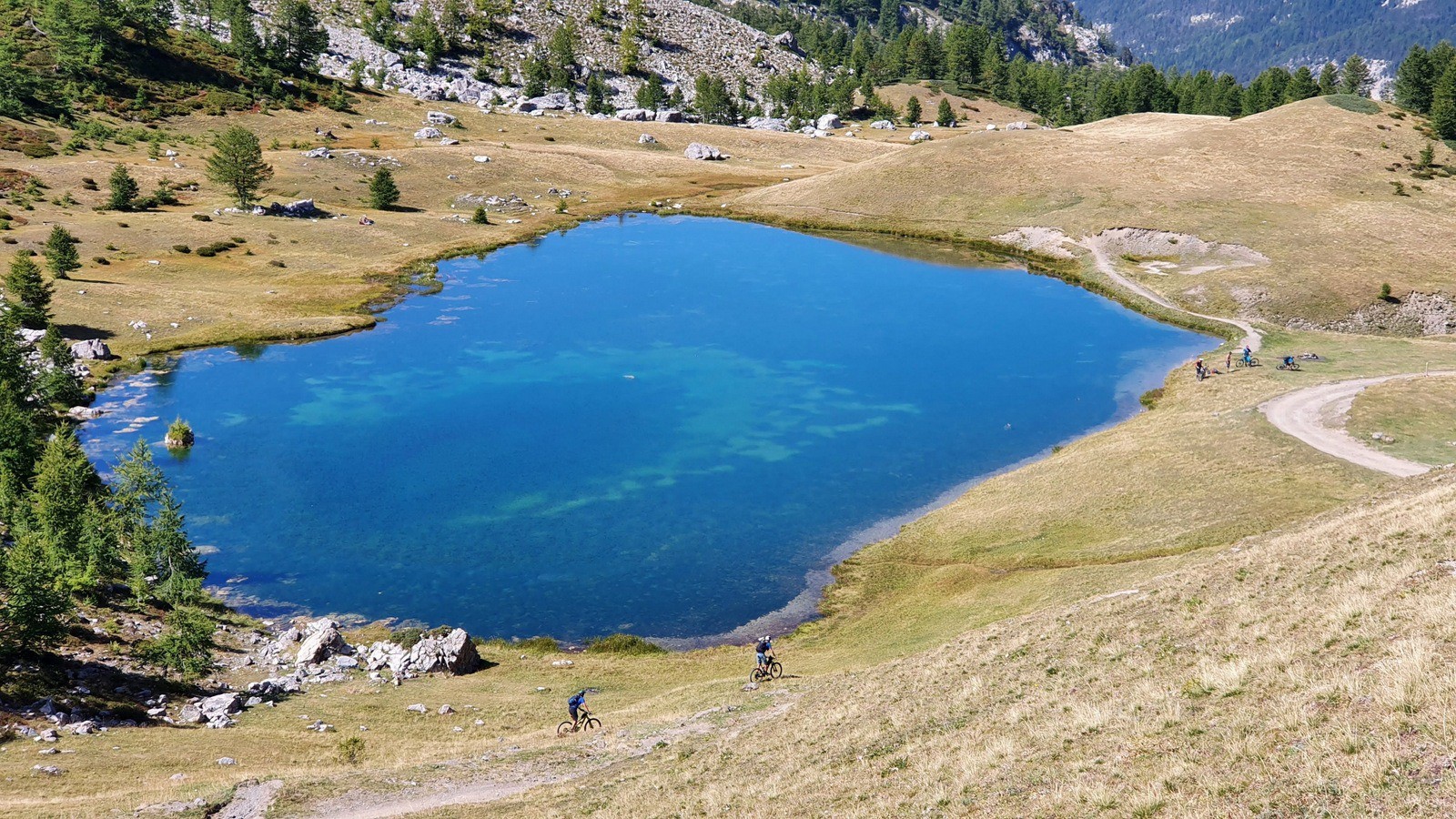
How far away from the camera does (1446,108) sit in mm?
165750

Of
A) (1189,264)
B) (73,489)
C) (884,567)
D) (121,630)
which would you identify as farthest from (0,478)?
(1189,264)

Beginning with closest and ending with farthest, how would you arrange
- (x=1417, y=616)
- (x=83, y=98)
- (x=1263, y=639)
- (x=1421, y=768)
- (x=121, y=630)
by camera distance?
(x=1421, y=768) → (x=1417, y=616) → (x=1263, y=639) → (x=121, y=630) → (x=83, y=98)

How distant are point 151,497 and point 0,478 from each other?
29.5 feet

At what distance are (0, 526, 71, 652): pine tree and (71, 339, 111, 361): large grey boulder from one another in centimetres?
5952

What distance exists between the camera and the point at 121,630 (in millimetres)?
53312

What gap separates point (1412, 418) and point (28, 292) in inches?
4823

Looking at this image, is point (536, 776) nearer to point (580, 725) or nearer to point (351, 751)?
point (580, 725)

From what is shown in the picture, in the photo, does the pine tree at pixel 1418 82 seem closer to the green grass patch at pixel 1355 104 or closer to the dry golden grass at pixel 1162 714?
the green grass patch at pixel 1355 104

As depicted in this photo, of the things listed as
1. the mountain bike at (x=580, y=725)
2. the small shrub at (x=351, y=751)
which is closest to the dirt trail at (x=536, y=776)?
the mountain bike at (x=580, y=725)

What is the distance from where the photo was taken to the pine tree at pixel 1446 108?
543ft

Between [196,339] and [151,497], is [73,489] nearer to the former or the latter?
[151,497]

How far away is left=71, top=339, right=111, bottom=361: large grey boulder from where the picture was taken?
9912 centimetres

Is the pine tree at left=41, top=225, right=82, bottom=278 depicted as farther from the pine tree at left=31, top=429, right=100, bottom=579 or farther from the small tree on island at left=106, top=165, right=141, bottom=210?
the pine tree at left=31, top=429, right=100, bottom=579

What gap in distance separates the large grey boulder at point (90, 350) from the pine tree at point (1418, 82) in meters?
213
